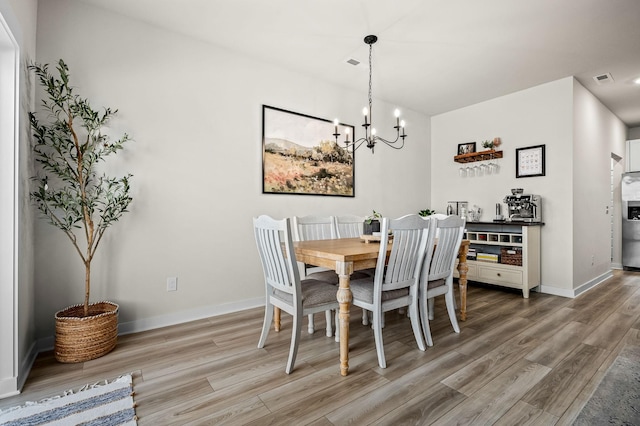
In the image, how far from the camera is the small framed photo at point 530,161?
12.6ft

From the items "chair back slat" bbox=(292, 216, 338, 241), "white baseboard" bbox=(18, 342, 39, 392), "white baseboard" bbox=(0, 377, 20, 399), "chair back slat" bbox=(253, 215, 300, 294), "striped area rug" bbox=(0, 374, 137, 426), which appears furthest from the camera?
"chair back slat" bbox=(292, 216, 338, 241)

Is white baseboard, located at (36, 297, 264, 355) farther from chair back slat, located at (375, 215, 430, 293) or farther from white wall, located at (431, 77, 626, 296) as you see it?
white wall, located at (431, 77, 626, 296)

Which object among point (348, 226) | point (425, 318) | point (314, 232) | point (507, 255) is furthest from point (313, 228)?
point (507, 255)

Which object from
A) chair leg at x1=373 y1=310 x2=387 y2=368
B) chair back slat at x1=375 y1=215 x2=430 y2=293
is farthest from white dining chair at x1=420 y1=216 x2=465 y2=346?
chair leg at x1=373 y1=310 x2=387 y2=368

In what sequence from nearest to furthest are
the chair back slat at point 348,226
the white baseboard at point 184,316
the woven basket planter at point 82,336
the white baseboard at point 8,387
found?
the white baseboard at point 8,387, the woven basket planter at point 82,336, the white baseboard at point 184,316, the chair back slat at point 348,226

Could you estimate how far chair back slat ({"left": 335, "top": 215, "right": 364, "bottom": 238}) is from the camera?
10.1 feet

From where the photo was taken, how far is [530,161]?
395 cm

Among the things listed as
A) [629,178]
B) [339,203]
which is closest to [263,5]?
[339,203]

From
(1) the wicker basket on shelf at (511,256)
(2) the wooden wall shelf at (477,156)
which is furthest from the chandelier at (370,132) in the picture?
(1) the wicker basket on shelf at (511,256)

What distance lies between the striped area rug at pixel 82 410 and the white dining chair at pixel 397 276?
139 centimetres

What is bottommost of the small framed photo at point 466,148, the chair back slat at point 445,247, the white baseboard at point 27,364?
the white baseboard at point 27,364

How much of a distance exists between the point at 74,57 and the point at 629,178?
7.66 metres

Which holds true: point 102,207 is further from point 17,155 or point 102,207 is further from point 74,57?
point 74,57

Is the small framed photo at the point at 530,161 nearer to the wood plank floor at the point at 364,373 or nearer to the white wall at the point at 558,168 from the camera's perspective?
the white wall at the point at 558,168
